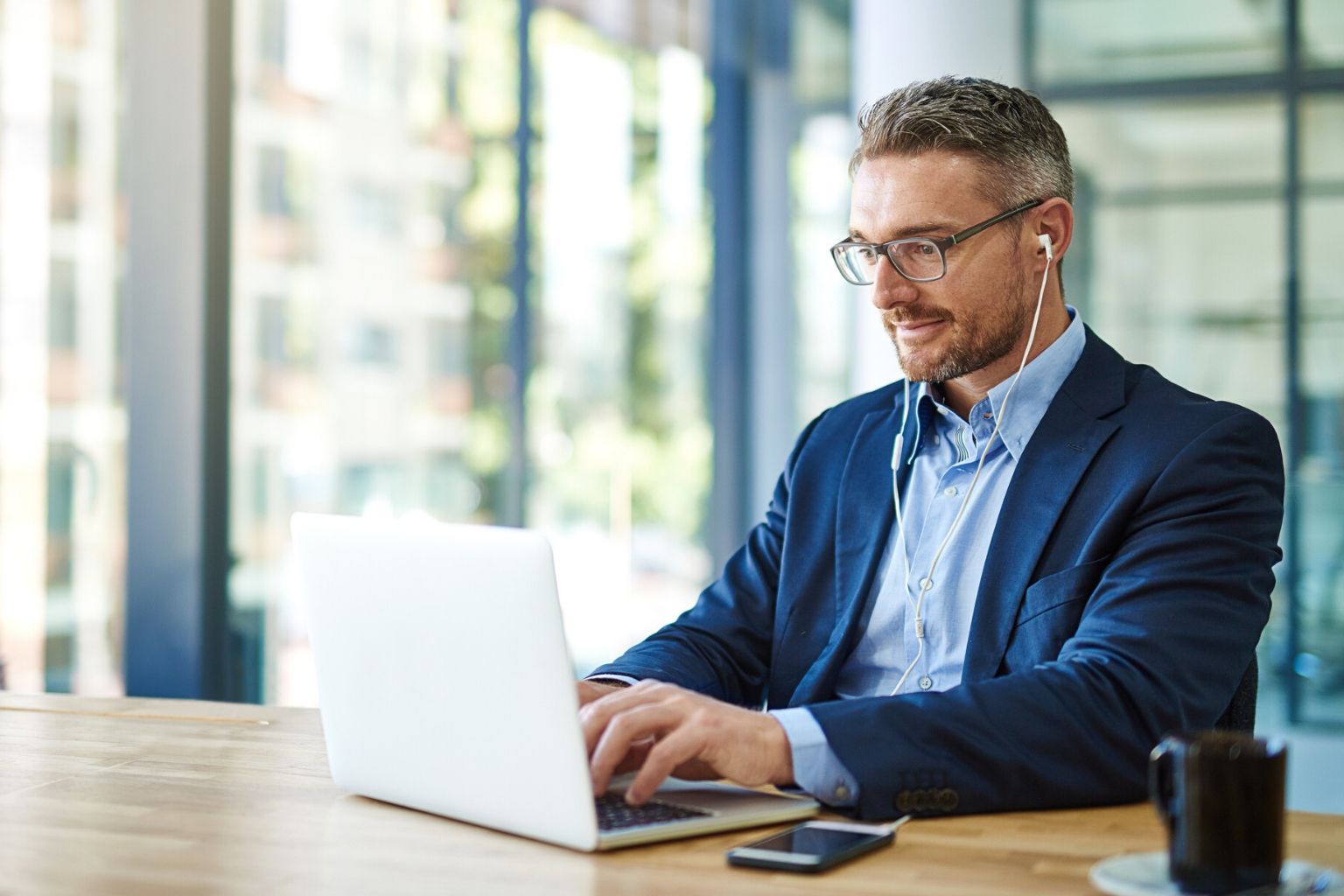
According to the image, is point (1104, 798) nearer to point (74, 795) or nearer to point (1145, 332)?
point (74, 795)

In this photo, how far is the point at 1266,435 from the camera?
170 centimetres

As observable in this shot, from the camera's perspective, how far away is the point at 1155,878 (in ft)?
3.50

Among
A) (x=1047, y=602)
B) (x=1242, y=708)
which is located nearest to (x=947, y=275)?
(x=1047, y=602)

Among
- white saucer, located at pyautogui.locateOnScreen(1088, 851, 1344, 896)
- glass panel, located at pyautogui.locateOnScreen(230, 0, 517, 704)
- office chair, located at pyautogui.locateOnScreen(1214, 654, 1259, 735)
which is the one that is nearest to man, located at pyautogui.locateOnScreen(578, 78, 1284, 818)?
office chair, located at pyautogui.locateOnScreen(1214, 654, 1259, 735)

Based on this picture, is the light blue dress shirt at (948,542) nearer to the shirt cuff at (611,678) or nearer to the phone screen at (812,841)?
A: the shirt cuff at (611,678)

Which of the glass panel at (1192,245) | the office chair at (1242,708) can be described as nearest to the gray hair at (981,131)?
the office chair at (1242,708)

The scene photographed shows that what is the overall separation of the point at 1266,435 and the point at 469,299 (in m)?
3.88

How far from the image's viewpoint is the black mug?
1009 mm

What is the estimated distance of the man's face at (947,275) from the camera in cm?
187

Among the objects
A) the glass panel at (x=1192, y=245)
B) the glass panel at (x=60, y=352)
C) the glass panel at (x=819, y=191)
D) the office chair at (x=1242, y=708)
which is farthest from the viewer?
the glass panel at (x=819, y=191)

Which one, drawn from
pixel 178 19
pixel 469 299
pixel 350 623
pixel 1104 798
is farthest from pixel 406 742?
pixel 469 299

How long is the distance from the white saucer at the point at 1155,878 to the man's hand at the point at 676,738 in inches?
12.7

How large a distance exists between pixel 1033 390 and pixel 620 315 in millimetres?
4168

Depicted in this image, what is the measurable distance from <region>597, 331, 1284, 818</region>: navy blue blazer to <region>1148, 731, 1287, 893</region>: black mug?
324mm
